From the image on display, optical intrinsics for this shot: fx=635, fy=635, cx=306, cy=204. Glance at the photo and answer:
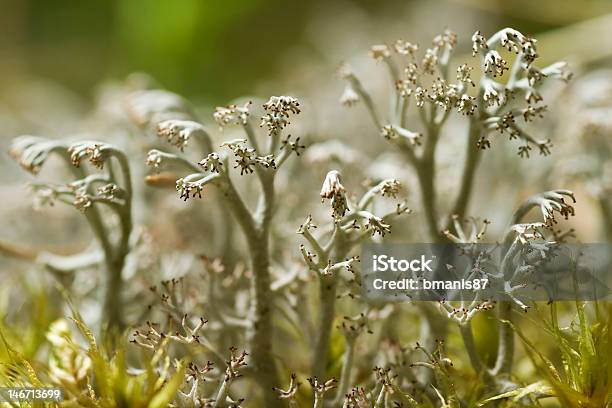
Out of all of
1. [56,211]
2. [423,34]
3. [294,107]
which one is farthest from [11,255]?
[423,34]

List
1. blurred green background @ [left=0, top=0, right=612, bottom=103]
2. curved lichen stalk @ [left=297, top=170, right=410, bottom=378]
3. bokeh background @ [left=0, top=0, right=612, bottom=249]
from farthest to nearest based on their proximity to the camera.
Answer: blurred green background @ [left=0, top=0, right=612, bottom=103] < bokeh background @ [left=0, top=0, right=612, bottom=249] < curved lichen stalk @ [left=297, top=170, right=410, bottom=378]

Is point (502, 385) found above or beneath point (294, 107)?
beneath

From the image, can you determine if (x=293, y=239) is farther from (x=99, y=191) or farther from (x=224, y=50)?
(x=224, y=50)

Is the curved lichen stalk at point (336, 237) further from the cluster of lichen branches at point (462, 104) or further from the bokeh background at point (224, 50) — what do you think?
the bokeh background at point (224, 50)

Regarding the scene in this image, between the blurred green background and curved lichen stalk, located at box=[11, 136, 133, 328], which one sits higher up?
the blurred green background

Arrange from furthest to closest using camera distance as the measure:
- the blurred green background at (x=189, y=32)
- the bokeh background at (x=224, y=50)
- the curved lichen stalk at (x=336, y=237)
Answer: the blurred green background at (x=189, y=32) → the bokeh background at (x=224, y=50) → the curved lichen stalk at (x=336, y=237)

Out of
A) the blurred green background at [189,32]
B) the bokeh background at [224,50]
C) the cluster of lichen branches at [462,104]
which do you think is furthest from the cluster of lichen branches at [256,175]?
the blurred green background at [189,32]

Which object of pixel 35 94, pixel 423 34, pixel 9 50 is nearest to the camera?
pixel 35 94

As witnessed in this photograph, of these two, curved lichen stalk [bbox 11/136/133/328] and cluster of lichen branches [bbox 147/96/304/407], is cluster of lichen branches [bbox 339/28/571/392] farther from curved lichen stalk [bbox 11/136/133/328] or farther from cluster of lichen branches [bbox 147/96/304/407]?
curved lichen stalk [bbox 11/136/133/328]

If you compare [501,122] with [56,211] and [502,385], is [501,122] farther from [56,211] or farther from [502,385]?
[56,211]

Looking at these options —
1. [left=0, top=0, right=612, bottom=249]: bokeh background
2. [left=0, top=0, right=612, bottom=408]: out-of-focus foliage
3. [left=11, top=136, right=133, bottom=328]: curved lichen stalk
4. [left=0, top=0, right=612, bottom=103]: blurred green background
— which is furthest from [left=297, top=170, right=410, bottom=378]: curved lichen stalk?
[left=0, top=0, right=612, bottom=103]: blurred green background

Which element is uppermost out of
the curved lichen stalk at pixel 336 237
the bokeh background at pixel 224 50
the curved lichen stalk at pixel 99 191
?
the bokeh background at pixel 224 50
